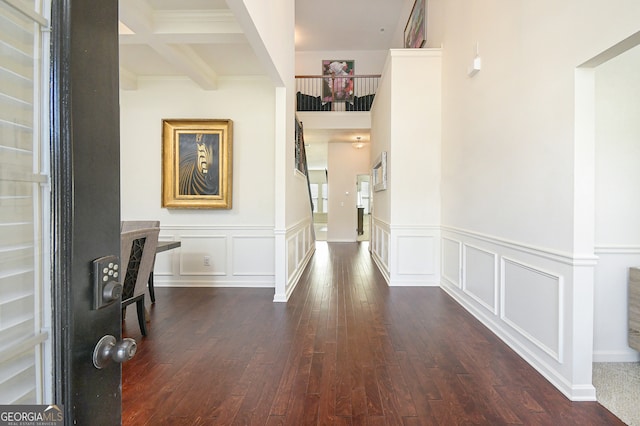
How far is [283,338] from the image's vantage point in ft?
9.36

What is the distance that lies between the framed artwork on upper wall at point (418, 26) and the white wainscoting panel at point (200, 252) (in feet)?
15.8

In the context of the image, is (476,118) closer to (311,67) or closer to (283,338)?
(283,338)

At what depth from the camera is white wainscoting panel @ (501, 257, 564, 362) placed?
7.18 ft

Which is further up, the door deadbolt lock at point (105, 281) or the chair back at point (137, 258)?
Answer: the door deadbolt lock at point (105, 281)

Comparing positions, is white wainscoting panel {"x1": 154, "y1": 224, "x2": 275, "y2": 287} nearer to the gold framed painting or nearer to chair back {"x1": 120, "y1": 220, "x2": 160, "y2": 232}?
the gold framed painting

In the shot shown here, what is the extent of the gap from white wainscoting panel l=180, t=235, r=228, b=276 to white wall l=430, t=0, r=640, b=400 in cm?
322

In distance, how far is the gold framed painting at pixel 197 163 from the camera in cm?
453

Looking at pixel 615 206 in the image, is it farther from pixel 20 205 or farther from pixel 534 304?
pixel 20 205

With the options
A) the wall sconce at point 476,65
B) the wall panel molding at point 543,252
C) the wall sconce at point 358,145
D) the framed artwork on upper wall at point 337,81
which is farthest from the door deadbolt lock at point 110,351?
A: the framed artwork on upper wall at point 337,81

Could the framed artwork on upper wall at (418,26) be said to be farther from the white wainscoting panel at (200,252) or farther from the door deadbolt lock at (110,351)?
the door deadbolt lock at (110,351)

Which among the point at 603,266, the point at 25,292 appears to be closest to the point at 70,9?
the point at 25,292

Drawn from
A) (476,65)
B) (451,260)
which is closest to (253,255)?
(451,260)

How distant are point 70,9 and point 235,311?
3.35 metres

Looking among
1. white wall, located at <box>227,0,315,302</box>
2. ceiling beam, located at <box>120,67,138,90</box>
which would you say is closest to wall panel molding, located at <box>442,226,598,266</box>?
white wall, located at <box>227,0,315,302</box>
